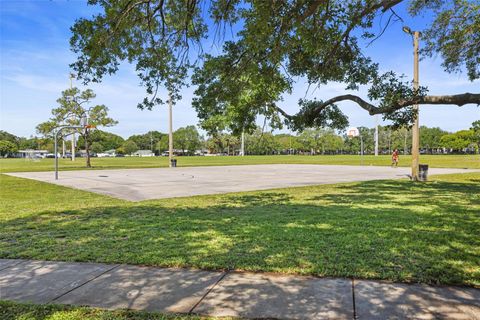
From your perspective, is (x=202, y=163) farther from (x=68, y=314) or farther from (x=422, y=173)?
(x=68, y=314)

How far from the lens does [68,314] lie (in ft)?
10.9

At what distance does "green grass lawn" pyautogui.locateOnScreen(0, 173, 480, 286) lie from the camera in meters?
4.72

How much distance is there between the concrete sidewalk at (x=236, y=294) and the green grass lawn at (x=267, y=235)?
0.33 m

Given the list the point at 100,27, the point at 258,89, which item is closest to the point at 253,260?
the point at 100,27

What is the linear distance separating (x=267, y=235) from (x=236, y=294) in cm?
257

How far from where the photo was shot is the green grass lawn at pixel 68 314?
10.7 feet

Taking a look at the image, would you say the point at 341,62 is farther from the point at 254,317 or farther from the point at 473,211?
the point at 254,317

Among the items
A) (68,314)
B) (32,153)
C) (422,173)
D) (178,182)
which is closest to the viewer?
(68,314)

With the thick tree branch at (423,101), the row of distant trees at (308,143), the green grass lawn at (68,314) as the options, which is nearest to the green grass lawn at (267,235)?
the green grass lawn at (68,314)

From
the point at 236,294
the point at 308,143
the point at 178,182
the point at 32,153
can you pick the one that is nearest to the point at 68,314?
the point at 236,294

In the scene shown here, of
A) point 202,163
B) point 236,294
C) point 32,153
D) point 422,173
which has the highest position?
point 32,153

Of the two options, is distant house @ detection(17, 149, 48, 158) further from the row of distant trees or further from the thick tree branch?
the thick tree branch

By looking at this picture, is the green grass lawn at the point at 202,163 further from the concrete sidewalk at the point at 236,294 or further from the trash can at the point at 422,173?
the concrete sidewalk at the point at 236,294

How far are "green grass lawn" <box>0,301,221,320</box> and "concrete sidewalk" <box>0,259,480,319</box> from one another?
0.42 ft
